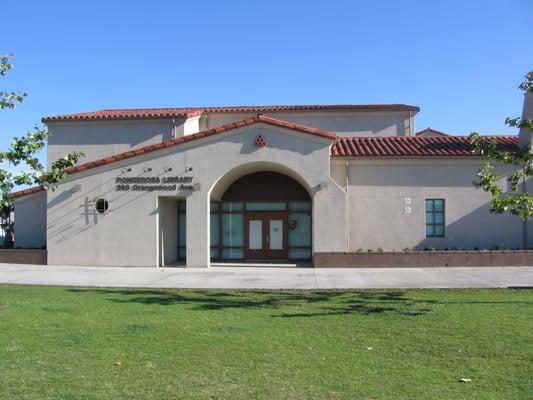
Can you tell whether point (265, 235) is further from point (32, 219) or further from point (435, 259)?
point (32, 219)

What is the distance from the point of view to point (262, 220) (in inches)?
942

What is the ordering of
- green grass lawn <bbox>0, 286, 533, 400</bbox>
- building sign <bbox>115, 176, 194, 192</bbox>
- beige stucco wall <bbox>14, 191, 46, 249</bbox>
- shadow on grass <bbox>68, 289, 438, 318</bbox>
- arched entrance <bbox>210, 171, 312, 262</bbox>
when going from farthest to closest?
arched entrance <bbox>210, 171, 312, 262</bbox>
beige stucco wall <bbox>14, 191, 46, 249</bbox>
building sign <bbox>115, 176, 194, 192</bbox>
shadow on grass <bbox>68, 289, 438, 318</bbox>
green grass lawn <bbox>0, 286, 533, 400</bbox>

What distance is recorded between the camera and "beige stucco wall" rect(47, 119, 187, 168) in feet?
87.2

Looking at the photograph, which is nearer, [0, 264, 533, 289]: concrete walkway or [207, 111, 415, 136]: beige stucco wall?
[0, 264, 533, 289]: concrete walkway

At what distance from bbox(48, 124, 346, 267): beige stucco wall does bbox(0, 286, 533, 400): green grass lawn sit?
340 inches

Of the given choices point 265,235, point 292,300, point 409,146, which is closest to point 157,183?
point 265,235

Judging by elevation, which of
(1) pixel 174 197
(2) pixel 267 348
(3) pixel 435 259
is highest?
(1) pixel 174 197

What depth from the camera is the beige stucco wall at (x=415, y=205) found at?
22.2 metres

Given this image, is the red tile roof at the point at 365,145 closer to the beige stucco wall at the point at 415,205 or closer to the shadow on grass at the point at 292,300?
the beige stucco wall at the point at 415,205

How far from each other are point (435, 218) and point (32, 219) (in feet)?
56.3

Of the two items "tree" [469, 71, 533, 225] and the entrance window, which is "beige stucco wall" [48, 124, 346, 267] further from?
"tree" [469, 71, 533, 225]

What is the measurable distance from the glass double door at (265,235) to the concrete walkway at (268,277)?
2928 mm

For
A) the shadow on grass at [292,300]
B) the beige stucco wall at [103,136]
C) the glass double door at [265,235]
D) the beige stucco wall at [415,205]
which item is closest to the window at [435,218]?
the beige stucco wall at [415,205]

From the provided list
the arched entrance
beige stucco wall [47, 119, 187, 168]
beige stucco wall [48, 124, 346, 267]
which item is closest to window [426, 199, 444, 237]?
beige stucco wall [48, 124, 346, 267]
